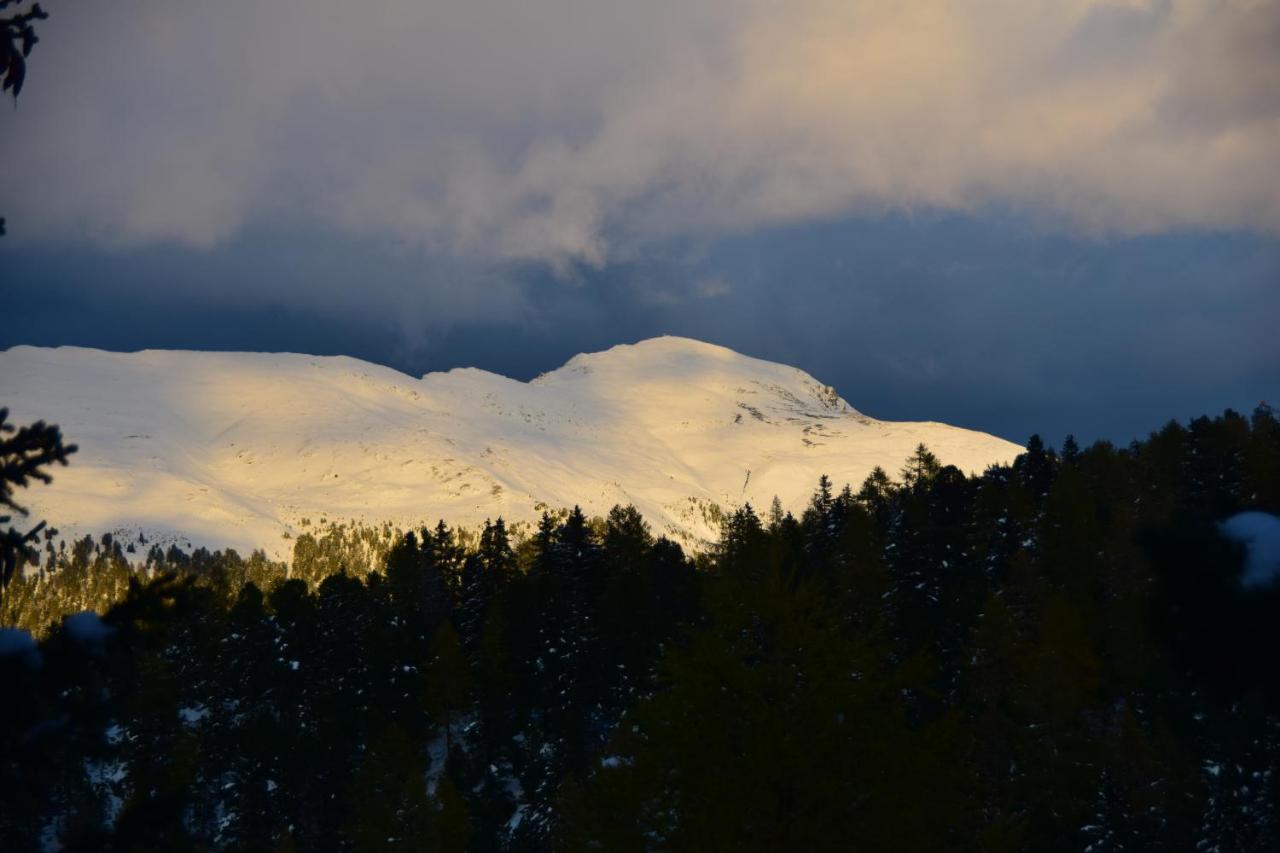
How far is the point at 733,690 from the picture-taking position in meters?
17.3

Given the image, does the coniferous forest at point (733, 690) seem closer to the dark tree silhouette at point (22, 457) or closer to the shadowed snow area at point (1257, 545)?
the shadowed snow area at point (1257, 545)

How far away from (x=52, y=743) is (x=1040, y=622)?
51504 millimetres

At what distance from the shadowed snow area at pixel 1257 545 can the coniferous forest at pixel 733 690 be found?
5cm

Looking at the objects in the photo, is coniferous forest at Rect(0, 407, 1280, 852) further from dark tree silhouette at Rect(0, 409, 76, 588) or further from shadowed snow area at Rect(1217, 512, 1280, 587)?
dark tree silhouette at Rect(0, 409, 76, 588)

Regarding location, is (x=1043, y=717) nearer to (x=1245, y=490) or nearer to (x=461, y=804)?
(x=461, y=804)

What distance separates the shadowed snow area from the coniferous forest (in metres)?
0.05

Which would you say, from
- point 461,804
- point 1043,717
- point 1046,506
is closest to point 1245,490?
point 1046,506

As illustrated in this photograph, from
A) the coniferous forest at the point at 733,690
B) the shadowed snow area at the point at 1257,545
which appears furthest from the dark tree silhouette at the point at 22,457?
the shadowed snow area at the point at 1257,545

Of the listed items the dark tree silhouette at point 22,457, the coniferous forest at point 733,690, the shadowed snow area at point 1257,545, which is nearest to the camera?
the shadowed snow area at point 1257,545

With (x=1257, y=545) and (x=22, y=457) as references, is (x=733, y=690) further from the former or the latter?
(x=1257, y=545)

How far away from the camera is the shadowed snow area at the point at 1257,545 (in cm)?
390

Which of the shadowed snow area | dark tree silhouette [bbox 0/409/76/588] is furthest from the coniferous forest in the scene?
dark tree silhouette [bbox 0/409/76/588]

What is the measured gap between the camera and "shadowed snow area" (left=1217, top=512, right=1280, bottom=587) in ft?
12.8

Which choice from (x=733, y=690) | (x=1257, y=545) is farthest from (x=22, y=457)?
(x=733, y=690)
